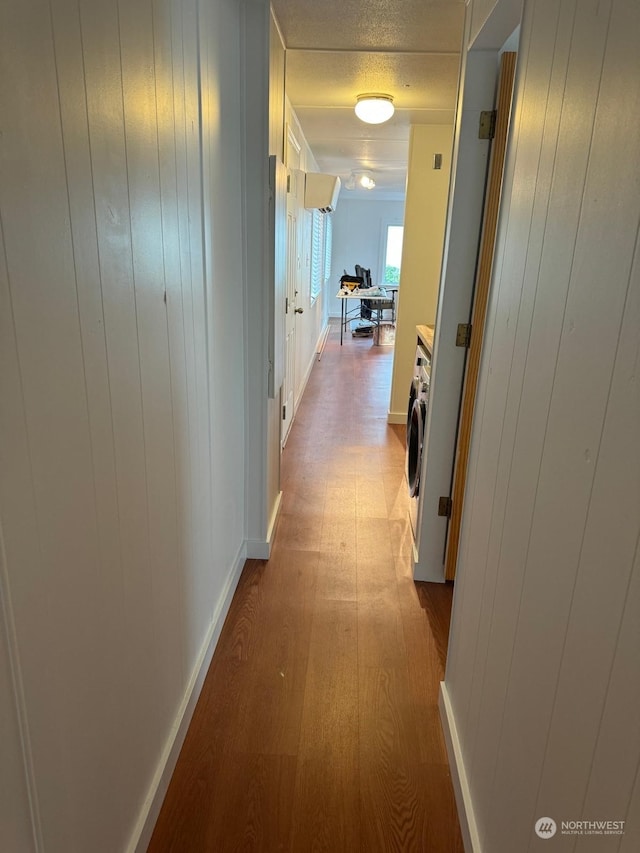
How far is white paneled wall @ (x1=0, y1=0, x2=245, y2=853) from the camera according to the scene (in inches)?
31.8

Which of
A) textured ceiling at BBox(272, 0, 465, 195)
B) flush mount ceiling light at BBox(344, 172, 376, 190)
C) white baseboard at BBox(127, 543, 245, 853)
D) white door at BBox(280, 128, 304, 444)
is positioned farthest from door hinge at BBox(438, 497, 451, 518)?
flush mount ceiling light at BBox(344, 172, 376, 190)

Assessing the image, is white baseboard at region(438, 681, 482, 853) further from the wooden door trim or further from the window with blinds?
the window with blinds

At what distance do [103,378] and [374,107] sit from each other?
296 centimetres

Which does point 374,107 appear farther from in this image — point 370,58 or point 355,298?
point 355,298

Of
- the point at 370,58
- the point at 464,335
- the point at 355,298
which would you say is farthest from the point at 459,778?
the point at 355,298

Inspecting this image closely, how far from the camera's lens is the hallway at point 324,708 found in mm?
1505

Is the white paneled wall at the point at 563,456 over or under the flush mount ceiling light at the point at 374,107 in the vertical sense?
under

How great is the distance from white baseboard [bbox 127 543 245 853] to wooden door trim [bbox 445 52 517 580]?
99 cm

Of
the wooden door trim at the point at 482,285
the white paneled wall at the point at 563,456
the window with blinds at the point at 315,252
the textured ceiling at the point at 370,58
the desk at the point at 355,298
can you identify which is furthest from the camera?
the desk at the point at 355,298

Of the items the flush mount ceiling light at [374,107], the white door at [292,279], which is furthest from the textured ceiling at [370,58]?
the white door at [292,279]

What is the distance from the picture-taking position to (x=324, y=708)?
1.90 metres

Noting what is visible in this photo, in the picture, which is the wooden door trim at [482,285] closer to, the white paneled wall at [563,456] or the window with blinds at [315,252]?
the white paneled wall at [563,456]

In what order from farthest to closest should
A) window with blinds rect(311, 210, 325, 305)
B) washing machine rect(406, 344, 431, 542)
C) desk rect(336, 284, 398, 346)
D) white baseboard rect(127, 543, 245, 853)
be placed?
desk rect(336, 284, 398, 346) < window with blinds rect(311, 210, 325, 305) < washing machine rect(406, 344, 431, 542) < white baseboard rect(127, 543, 245, 853)

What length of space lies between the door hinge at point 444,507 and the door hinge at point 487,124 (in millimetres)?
1417
